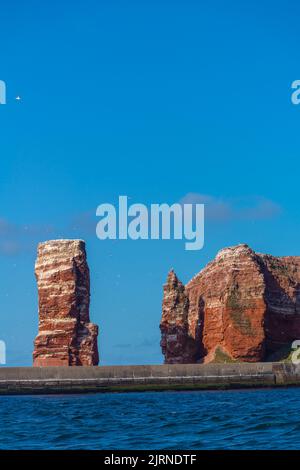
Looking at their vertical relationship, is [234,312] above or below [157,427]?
above

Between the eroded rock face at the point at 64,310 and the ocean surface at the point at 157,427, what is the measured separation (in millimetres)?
33122

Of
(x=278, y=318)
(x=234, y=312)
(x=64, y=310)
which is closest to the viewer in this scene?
(x=64, y=310)

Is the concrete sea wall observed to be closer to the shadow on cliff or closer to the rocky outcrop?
the rocky outcrop

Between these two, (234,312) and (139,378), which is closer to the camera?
(139,378)

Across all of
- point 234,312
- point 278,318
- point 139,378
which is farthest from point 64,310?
point 278,318

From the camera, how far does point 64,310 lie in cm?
8344

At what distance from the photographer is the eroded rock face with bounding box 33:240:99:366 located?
82875 millimetres

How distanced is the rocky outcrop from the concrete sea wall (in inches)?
598

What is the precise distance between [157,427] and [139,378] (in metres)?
39.3

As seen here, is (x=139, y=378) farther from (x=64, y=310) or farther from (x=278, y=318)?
(x=278, y=318)

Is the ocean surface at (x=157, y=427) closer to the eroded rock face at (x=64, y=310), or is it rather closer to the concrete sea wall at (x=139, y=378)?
the concrete sea wall at (x=139, y=378)

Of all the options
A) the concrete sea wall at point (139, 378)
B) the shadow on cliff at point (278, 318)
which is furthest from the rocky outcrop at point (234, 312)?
the concrete sea wall at point (139, 378)

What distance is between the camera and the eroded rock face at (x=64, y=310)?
82.9 metres
